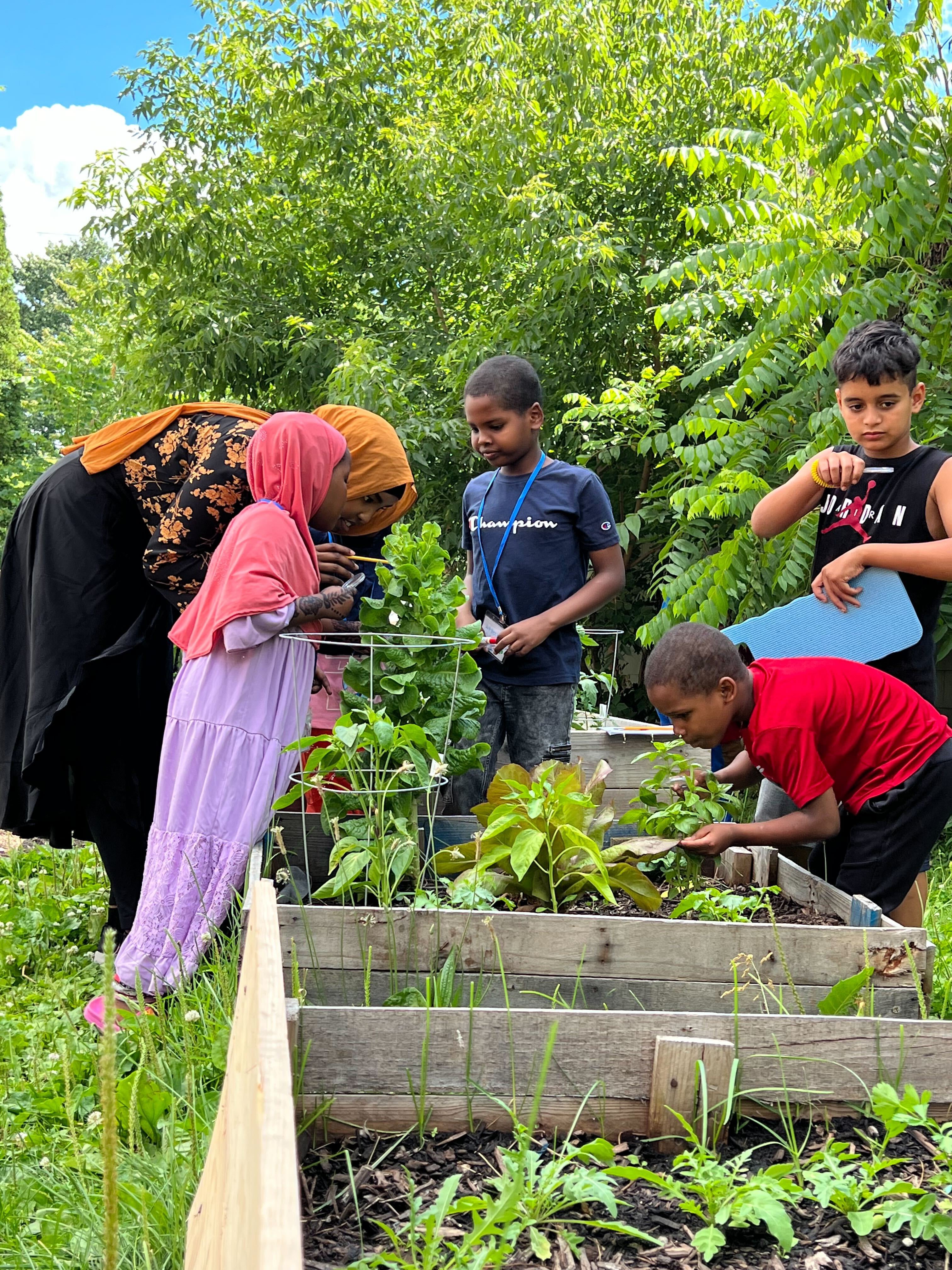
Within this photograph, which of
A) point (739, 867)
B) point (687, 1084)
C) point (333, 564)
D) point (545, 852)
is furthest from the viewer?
point (333, 564)

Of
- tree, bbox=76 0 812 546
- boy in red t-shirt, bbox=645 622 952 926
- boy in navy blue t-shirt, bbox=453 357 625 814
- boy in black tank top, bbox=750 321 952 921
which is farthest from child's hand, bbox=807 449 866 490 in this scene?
tree, bbox=76 0 812 546

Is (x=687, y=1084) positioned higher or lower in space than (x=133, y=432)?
lower

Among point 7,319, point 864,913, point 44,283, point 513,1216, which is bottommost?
point 513,1216

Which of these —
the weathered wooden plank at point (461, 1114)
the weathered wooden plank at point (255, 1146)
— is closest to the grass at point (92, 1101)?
the weathered wooden plank at point (255, 1146)

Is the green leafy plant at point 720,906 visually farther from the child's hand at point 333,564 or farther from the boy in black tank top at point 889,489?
the child's hand at point 333,564

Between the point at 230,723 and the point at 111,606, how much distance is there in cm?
79

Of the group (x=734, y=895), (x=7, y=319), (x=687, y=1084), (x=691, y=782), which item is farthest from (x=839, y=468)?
(x=7, y=319)

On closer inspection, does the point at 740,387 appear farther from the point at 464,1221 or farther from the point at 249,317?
the point at 249,317

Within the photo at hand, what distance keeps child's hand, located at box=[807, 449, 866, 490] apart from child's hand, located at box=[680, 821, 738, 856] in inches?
37.3

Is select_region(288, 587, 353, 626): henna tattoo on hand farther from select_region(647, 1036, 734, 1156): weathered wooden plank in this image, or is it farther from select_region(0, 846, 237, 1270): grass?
select_region(647, 1036, 734, 1156): weathered wooden plank

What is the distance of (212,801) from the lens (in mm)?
2809

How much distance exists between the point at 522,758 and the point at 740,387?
2.18 m

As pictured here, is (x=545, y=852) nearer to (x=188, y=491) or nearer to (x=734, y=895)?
(x=734, y=895)

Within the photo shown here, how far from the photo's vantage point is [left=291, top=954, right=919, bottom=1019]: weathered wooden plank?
2.22 m
